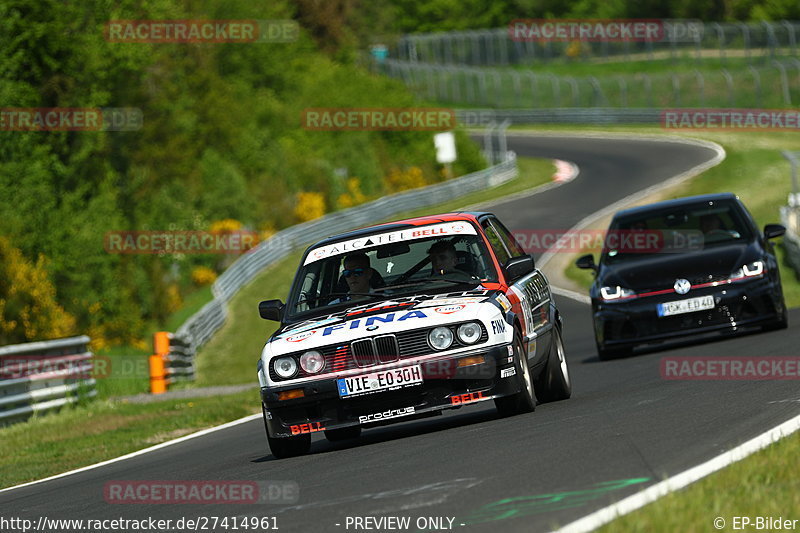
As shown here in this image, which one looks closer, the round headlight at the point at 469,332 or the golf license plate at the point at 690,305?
the round headlight at the point at 469,332

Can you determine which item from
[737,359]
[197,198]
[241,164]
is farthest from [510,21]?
[737,359]

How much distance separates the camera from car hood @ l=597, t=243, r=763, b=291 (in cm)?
1470

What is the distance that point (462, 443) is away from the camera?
853 centimetres

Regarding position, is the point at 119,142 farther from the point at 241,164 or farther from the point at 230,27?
the point at 230,27

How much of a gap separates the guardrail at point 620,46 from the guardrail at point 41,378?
55.6 m

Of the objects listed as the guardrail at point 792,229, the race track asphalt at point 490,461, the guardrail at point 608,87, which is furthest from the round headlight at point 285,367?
the guardrail at point 608,87

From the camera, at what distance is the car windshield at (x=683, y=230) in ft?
50.3

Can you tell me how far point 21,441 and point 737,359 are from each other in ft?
28.1

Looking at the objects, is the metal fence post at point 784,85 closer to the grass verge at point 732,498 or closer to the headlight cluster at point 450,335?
the headlight cluster at point 450,335

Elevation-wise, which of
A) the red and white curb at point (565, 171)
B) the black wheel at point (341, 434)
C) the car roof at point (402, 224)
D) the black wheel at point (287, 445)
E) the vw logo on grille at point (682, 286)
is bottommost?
the red and white curb at point (565, 171)

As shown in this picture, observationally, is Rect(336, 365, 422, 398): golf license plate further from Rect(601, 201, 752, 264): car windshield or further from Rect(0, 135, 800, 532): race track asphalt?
Rect(601, 201, 752, 264): car windshield

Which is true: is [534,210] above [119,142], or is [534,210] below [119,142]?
below

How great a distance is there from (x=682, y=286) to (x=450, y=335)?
19.4 feet

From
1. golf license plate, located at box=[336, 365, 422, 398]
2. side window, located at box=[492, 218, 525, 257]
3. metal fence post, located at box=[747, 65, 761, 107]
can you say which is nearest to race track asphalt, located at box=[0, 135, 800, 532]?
golf license plate, located at box=[336, 365, 422, 398]
